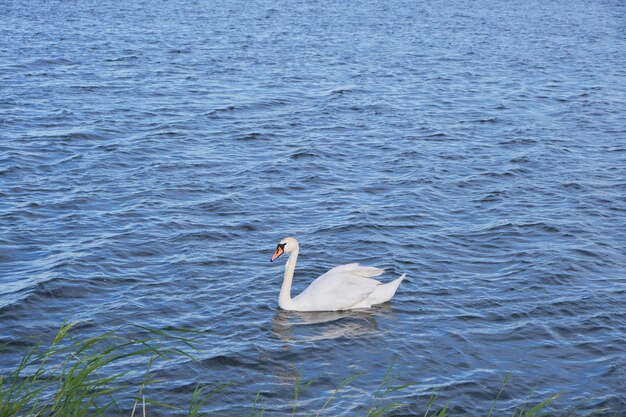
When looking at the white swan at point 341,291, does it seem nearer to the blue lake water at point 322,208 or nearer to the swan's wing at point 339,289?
the swan's wing at point 339,289

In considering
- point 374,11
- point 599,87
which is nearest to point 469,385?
point 599,87

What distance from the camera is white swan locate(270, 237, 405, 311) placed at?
12930 mm

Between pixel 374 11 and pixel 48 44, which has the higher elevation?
pixel 48 44

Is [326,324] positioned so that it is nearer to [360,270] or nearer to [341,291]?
[341,291]

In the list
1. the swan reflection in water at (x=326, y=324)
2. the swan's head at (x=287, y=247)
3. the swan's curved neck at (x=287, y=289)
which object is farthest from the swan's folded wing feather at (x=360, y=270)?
the swan's head at (x=287, y=247)

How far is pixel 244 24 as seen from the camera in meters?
39.2

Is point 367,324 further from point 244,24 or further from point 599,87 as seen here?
point 244,24

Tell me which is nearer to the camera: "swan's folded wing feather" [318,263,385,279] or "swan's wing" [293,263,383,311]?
"swan's wing" [293,263,383,311]

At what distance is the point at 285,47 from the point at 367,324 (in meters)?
22.4

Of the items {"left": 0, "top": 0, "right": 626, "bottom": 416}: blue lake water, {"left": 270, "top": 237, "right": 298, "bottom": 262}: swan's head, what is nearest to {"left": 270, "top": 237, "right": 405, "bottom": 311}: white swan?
{"left": 0, "top": 0, "right": 626, "bottom": 416}: blue lake water

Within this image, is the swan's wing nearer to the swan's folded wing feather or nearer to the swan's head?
the swan's folded wing feather

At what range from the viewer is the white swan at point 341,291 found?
12.9m

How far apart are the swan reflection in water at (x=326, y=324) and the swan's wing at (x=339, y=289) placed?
116 mm

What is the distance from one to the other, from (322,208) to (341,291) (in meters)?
4.29
